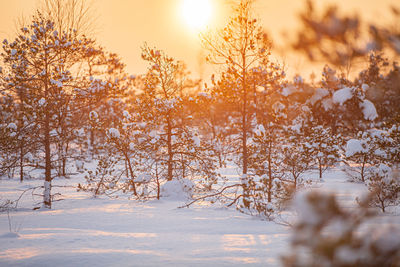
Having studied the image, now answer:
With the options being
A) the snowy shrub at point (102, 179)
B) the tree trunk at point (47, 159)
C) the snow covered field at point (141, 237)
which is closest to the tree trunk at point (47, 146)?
the tree trunk at point (47, 159)

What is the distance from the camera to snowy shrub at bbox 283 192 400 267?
5.04 ft

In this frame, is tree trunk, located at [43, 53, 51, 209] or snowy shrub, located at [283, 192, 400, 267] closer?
snowy shrub, located at [283, 192, 400, 267]

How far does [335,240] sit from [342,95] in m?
18.2

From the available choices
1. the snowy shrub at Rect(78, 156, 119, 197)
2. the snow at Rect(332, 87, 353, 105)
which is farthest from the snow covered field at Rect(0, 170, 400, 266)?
the snow at Rect(332, 87, 353, 105)

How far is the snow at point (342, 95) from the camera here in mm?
17500

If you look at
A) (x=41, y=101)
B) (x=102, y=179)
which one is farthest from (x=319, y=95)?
(x=41, y=101)

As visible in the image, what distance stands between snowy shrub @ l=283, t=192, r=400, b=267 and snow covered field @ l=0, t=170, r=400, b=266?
0.21m

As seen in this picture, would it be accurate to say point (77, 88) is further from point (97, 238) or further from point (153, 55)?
point (97, 238)

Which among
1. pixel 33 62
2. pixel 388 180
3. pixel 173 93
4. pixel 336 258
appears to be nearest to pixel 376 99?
pixel 388 180

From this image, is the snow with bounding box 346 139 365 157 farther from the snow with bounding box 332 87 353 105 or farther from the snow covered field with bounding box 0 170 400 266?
the snow covered field with bounding box 0 170 400 266

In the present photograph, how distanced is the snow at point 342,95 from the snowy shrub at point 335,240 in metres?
17.7

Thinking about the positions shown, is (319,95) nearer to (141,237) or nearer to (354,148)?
(354,148)

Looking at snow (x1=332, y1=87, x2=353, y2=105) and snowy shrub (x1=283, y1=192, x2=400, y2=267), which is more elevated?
snow (x1=332, y1=87, x2=353, y2=105)

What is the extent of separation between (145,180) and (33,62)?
6712mm
